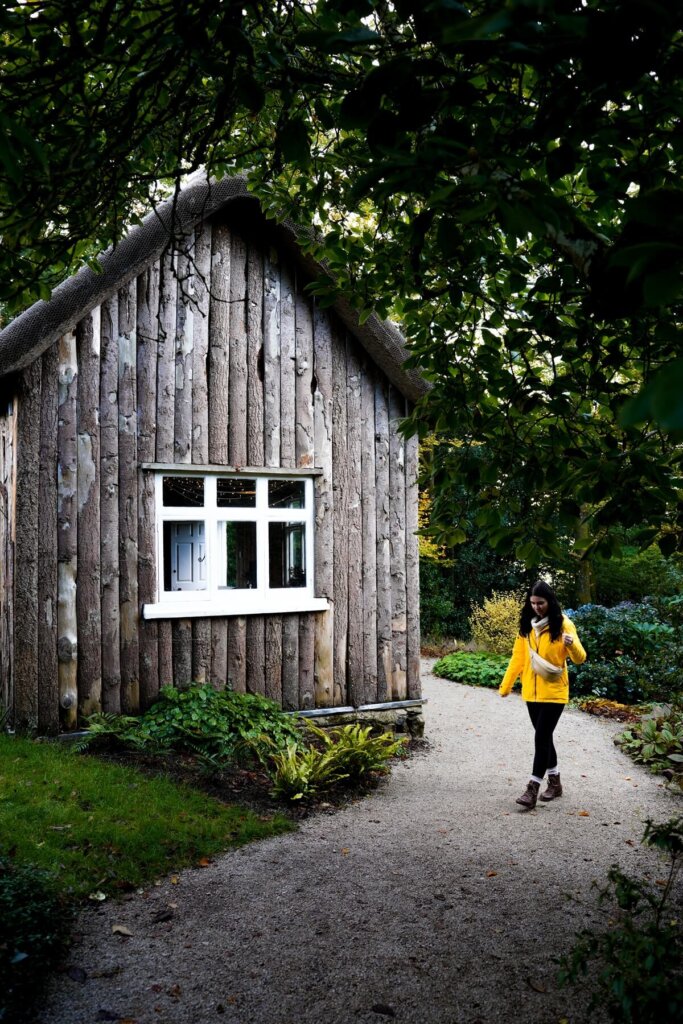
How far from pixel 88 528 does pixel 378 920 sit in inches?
175

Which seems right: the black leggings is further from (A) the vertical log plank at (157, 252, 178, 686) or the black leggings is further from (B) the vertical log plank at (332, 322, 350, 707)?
(A) the vertical log plank at (157, 252, 178, 686)

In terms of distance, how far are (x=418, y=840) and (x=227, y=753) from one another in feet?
6.13

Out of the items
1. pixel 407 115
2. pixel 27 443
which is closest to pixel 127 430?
pixel 27 443

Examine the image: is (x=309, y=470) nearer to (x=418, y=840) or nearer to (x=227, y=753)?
(x=227, y=753)

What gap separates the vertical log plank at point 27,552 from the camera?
6828mm

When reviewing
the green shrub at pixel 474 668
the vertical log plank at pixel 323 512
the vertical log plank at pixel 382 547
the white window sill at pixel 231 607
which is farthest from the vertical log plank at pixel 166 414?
the green shrub at pixel 474 668

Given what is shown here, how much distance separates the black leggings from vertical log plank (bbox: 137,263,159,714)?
3548 mm

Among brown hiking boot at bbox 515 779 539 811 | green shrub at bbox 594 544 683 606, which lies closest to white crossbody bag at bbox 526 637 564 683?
brown hiking boot at bbox 515 779 539 811

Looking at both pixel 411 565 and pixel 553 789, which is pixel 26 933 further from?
pixel 411 565

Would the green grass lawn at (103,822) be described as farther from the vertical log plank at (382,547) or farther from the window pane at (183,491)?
the vertical log plank at (382,547)

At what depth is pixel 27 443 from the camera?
272 inches

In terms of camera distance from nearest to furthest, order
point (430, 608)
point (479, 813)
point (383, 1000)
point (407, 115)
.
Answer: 1. point (407, 115)
2. point (383, 1000)
3. point (479, 813)
4. point (430, 608)

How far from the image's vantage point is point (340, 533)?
8.26 meters

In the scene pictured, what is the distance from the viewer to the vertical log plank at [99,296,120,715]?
7168mm
